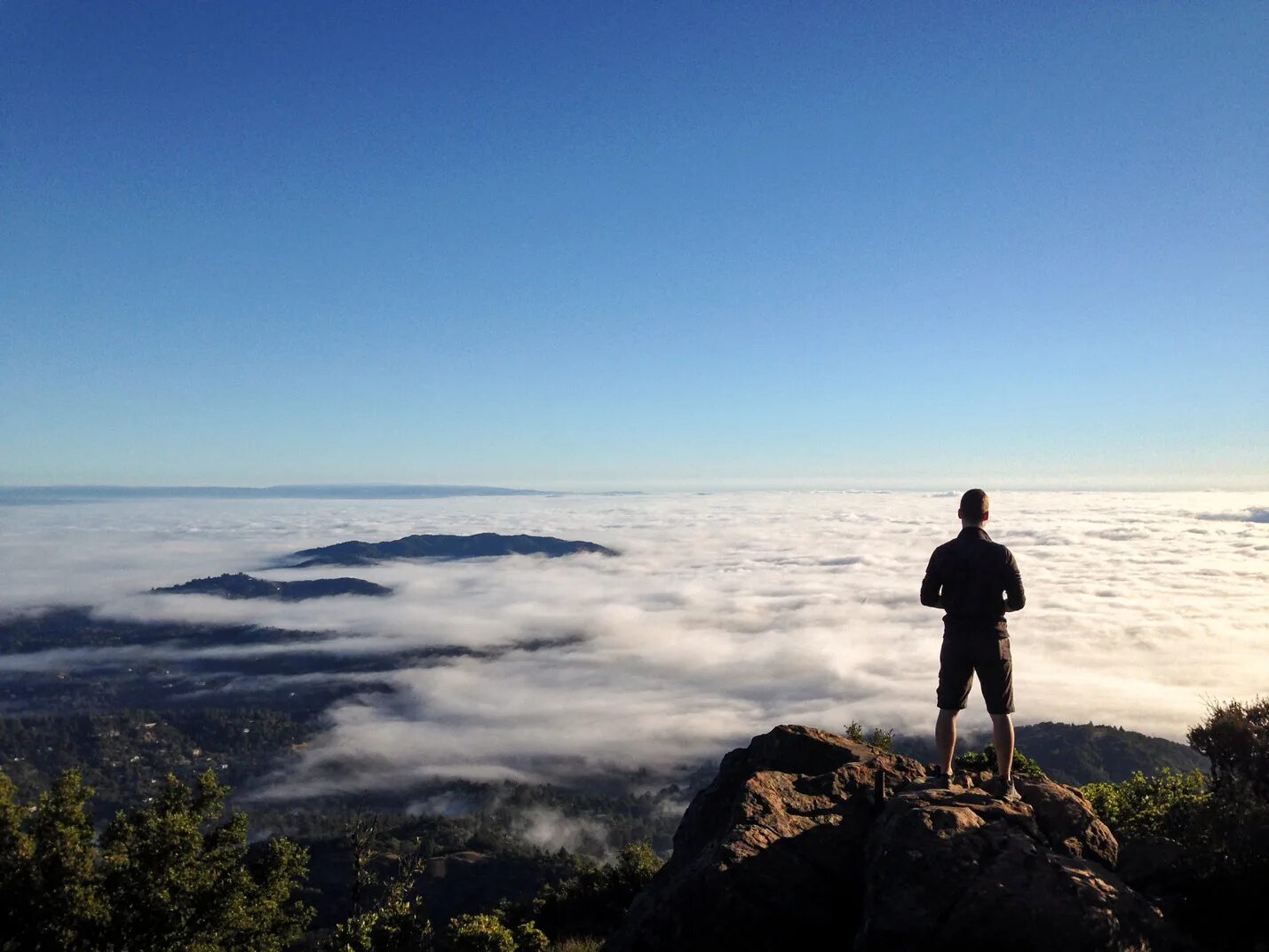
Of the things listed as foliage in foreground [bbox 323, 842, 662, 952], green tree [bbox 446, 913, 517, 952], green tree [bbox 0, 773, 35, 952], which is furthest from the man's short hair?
green tree [bbox 0, 773, 35, 952]

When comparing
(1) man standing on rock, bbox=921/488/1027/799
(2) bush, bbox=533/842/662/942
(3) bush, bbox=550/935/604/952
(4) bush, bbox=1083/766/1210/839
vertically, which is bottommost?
(2) bush, bbox=533/842/662/942

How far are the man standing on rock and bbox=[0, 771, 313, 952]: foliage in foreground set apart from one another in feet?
76.1

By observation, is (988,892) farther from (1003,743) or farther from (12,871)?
(12,871)

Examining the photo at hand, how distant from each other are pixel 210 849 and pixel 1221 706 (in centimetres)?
2842

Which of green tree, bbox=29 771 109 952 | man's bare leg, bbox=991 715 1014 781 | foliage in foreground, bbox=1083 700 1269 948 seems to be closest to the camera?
foliage in foreground, bbox=1083 700 1269 948

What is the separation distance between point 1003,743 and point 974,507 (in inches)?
126

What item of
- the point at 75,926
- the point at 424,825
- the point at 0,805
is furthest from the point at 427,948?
the point at 424,825

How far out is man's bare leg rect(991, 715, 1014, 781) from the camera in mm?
8883

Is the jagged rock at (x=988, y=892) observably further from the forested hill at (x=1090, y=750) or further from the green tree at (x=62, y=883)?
the forested hill at (x=1090, y=750)

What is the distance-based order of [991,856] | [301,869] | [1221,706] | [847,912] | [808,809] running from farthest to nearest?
1. [301,869]
2. [1221,706]
3. [808,809]
4. [847,912]
5. [991,856]

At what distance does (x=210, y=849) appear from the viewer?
23156mm

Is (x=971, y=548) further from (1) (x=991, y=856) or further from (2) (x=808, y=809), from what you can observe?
(2) (x=808, y=809)

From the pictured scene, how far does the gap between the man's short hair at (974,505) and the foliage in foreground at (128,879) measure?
24.1m

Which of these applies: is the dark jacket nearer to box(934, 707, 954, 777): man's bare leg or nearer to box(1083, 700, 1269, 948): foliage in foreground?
box(934, 707, 954, 777): man's bare leg
